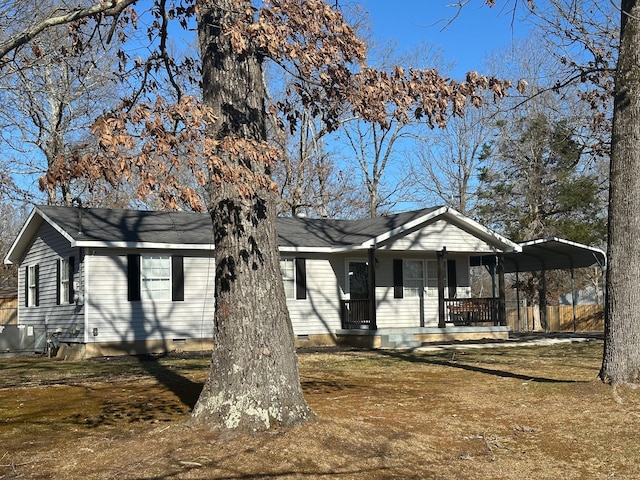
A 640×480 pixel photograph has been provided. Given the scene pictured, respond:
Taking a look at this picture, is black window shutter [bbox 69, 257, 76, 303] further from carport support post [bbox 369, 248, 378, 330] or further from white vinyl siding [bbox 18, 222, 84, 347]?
carport support post [bbox 369, 248, 378, 330]

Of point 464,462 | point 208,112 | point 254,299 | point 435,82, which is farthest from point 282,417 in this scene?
point 435,82

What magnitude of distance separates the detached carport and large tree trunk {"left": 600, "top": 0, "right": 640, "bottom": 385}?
12101 mm

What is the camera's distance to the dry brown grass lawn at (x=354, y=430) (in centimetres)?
621

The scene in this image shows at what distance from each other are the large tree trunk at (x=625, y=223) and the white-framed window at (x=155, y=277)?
40.3 ft

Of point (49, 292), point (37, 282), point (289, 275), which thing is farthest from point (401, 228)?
point (37, 282)

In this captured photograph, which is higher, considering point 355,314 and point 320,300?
point 320,300

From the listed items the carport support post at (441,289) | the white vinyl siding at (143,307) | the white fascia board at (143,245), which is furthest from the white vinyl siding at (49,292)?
the carport support post at (441,289)

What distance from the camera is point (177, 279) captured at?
19.2 m

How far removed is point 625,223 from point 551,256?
1630 cm

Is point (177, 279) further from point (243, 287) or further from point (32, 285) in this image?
point (243, 287)

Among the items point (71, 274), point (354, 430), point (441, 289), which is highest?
point (71, 274)

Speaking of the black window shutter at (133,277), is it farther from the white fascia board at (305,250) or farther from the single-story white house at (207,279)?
the white fascia board at (305,250)

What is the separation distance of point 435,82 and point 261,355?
3.78 m

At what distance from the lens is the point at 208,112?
249 inches
